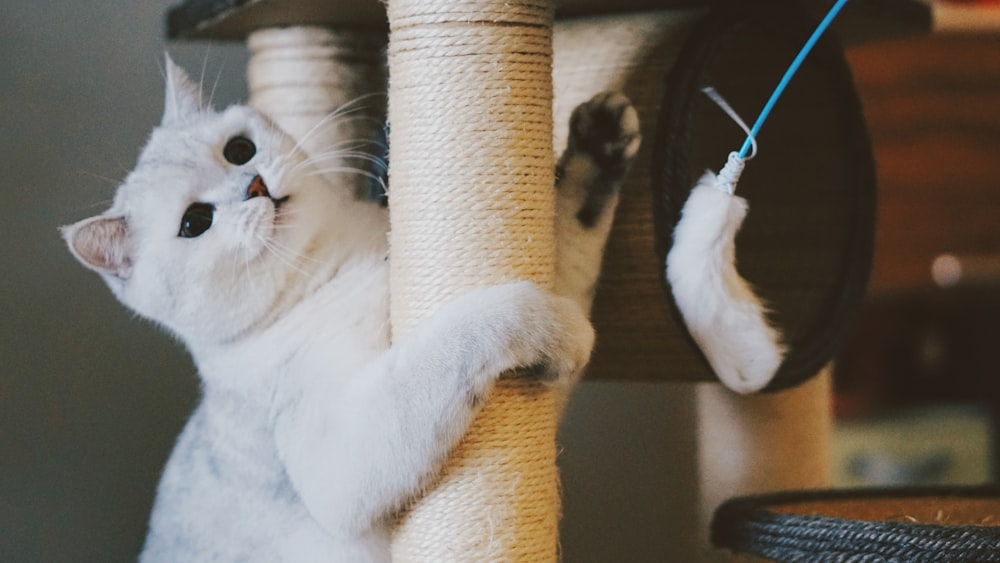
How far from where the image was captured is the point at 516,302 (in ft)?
3.26

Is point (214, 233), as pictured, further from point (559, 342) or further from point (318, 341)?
point (559, 342)

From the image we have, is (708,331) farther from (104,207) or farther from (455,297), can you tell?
(104,207)

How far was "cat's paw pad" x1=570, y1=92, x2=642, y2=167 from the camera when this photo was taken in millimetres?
1180

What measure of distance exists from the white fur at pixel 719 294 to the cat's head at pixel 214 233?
43 cm

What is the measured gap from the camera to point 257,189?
1158mm

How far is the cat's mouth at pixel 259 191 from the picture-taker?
3.77ft

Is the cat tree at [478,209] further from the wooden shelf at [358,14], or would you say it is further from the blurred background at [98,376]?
the blurred background at [98,376]

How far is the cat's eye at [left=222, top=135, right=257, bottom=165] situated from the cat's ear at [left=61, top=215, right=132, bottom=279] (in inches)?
5.7

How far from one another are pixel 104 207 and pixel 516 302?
2.87 feet

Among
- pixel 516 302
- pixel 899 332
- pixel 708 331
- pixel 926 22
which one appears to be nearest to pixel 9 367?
pixel 516 302

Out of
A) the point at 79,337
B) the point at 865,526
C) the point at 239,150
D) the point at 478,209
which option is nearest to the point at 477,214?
the point at 478,209

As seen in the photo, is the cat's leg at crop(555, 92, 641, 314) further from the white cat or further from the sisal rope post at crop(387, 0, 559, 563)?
the sisal rope post at crop(387, 0, 559, 563)

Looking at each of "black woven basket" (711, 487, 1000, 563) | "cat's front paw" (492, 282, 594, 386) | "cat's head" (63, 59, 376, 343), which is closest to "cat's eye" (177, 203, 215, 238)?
"cat's head" (63, 59, 376, 343)

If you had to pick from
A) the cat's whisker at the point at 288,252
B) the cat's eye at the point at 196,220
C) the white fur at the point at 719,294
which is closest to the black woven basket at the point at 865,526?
the white fur at the point at 719,294
